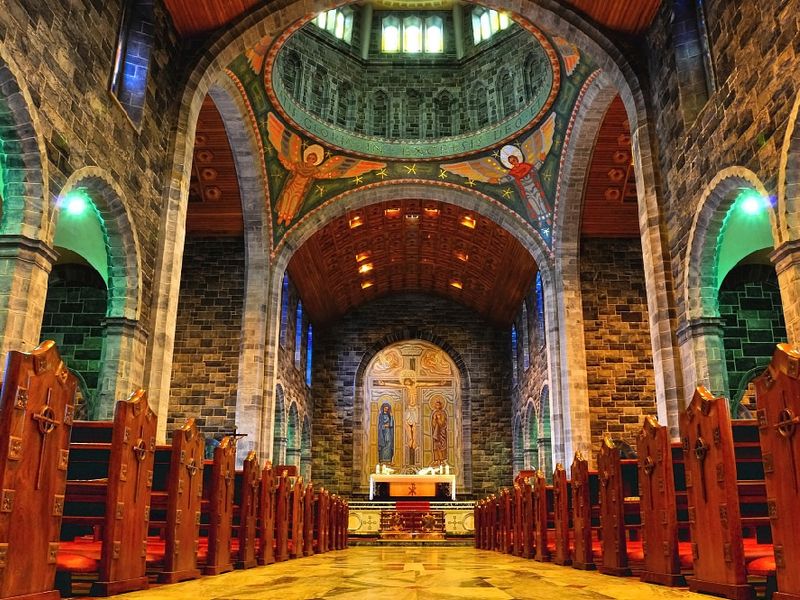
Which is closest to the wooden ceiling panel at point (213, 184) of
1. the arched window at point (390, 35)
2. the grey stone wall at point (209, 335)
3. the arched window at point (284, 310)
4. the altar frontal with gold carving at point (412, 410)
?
the grey stone wall at point (209, 335)

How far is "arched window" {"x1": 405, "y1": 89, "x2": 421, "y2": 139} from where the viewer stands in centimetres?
1648

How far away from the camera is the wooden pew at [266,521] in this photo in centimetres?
686

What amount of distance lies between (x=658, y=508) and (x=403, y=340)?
1978 centimetres

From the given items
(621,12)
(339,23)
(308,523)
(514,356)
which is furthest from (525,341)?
(308,523)

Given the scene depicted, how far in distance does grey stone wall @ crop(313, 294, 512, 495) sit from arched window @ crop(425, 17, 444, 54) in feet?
31.4

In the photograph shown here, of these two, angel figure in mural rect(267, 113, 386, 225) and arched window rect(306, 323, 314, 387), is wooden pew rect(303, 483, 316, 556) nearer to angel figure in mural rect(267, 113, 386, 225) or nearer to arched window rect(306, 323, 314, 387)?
angel figure in mural rect(267, 113, 386, 225)

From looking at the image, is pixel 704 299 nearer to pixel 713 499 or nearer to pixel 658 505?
pixel 658 505

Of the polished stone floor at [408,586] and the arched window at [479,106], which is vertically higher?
the arched window at [479,106]

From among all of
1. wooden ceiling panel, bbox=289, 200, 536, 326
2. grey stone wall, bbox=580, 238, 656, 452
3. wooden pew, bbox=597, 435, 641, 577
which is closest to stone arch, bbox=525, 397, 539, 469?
wooden ceiling panel, bbox=289, 200, 536, 326

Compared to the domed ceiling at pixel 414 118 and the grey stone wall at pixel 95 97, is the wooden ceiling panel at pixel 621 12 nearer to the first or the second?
the domed ceiling at pixel 414 118

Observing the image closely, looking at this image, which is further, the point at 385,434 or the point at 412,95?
the point at 385,434

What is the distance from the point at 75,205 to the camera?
935cm

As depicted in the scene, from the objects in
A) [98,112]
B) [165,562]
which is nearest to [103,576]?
[165,562]

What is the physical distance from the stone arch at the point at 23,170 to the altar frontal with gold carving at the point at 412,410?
17.8m
